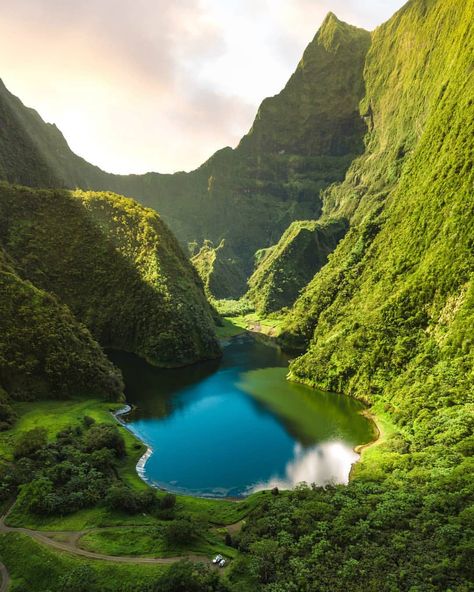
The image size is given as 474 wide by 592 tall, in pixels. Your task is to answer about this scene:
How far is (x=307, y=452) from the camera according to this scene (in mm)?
A: 77812

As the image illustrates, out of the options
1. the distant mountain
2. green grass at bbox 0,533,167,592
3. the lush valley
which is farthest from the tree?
the distant mountain

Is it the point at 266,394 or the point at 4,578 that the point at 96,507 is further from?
the point at 266,394

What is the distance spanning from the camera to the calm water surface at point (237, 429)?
70625 mm

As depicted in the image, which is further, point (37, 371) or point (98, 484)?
point (37, 371)

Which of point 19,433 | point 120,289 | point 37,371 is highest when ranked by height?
point 120,289

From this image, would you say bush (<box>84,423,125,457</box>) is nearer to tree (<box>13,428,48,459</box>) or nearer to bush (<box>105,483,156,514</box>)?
tree (<box>13,428,48,459</box>)

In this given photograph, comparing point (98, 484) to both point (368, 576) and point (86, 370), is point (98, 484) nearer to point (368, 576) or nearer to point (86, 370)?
point (368, 576)

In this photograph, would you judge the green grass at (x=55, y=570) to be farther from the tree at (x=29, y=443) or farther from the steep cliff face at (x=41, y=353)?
the steep cliff face at (x=41, y=353)

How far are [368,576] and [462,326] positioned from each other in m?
60.1

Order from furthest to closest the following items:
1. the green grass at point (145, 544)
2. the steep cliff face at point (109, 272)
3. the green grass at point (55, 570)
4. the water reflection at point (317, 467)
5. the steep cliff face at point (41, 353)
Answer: the steep cliff face at point (109, 272) < the steep cliff face at point (41, 353) < the water reflection at point (317, 467) < the green grass at point (145, 544) < the green grass at point (55, 570)

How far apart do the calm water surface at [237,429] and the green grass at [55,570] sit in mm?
24236

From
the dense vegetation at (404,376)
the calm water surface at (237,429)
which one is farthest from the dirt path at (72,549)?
the calm water surface at (237,429)

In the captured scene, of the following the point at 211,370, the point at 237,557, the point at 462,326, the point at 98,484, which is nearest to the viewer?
the point at 237,557

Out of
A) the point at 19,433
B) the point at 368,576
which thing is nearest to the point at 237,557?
the point at 368,576
